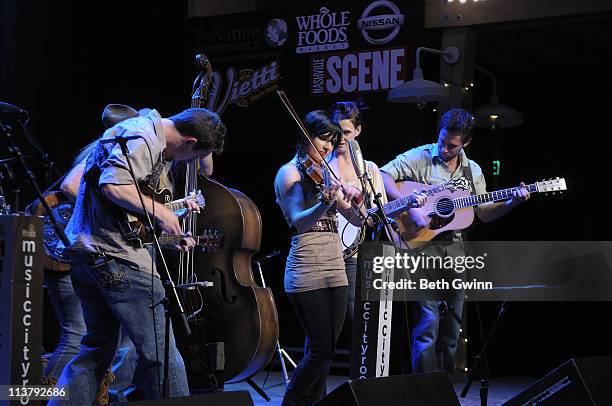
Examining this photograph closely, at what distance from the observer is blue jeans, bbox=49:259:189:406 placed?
3.89 m

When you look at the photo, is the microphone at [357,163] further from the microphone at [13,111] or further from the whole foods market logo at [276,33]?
the whole foods market logo at [276,33]

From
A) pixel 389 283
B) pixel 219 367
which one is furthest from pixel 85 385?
pixel 389 283

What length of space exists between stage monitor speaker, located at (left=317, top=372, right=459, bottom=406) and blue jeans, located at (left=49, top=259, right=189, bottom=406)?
0.86 m

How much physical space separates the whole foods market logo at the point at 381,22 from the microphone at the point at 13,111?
149 inches

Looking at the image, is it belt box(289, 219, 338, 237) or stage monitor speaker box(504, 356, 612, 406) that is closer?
stage monitor speaker box(504, 356, 612, 406)

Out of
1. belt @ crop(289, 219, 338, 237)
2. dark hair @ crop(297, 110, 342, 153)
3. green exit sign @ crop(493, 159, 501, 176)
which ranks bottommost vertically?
belt @ crop(289, 219, 338, 237)

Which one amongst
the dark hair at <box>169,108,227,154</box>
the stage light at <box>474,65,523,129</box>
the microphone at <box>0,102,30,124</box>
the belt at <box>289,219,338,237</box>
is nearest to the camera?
the dark hair at <box>169,108,227,154</box>

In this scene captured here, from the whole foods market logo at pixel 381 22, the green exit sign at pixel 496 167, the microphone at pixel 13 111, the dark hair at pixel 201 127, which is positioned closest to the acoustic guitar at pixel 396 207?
the dark hair at pixel 201 127

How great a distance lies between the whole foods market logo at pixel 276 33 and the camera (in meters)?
8.09

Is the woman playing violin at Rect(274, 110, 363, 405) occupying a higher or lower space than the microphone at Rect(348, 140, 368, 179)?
lower

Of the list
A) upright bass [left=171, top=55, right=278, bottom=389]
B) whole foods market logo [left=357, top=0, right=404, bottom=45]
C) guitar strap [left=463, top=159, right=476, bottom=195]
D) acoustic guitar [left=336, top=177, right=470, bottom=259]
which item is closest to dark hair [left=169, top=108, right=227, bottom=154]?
acoustic guitar [left=336, top=177, right=470, bottom=259]

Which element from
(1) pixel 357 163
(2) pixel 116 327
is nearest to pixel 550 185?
(1) pixel 357 163

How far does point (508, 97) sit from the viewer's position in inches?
420

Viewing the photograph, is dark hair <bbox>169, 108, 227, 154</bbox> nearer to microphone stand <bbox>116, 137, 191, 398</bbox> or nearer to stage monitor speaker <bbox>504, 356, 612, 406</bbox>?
microphone stand <bbox>116, 137, 191, 398</bbox>
